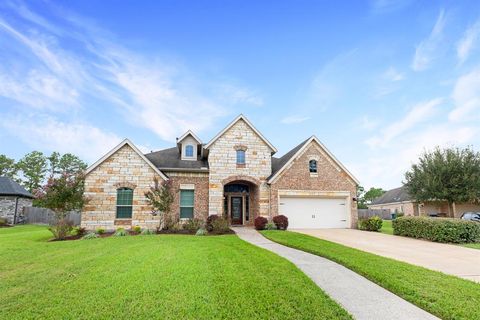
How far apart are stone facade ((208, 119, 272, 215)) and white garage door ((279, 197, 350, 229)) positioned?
70.1 inches

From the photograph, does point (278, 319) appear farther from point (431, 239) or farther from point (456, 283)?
point (431, 239)

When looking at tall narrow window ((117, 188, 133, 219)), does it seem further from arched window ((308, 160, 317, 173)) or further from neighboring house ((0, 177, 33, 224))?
neighboring house ((0, 177, 33, 224))

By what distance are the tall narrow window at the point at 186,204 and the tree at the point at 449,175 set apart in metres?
22.6

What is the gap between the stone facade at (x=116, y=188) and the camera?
51.6ft

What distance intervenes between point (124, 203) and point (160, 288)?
12.5m

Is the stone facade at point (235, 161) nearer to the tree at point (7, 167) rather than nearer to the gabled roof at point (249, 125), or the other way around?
the gabled roof at point (249, 125)

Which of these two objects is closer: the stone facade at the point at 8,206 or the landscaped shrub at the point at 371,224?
the landscaped shrub at the point at 371,224

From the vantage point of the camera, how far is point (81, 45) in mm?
13062

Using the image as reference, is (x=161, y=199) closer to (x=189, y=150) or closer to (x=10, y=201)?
(x=189, y=150)

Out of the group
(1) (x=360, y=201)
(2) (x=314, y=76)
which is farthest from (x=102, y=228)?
(1) (x=360, y=201)

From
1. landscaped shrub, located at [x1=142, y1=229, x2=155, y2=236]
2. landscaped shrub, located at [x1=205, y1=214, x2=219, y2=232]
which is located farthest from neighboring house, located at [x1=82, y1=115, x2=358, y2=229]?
landscaped shrub, located at [x1=142, y1=229, x2=155, y2=236]

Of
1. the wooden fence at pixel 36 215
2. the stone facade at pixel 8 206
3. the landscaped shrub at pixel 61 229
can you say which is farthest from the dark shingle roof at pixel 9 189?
the landscaped shrub at pixel 61 229

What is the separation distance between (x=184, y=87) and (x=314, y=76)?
8244 millimetres

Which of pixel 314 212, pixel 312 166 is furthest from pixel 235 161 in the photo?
pixel 314 212
